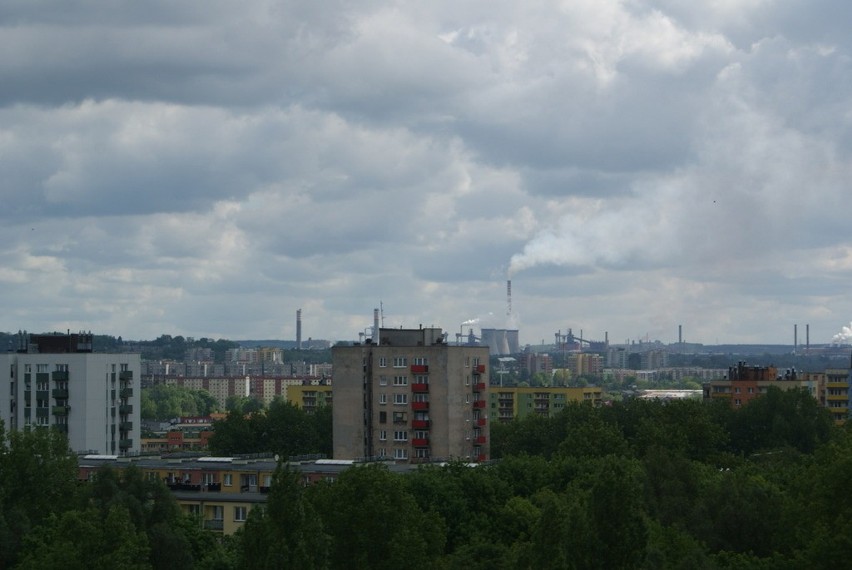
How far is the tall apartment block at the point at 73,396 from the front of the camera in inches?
5079

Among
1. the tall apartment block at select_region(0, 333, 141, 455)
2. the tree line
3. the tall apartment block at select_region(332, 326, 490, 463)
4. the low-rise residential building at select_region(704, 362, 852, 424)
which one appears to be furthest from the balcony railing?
the low-rise residential building at select_region(704, 362, 852, 424)

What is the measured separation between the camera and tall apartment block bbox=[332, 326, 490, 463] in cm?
11531

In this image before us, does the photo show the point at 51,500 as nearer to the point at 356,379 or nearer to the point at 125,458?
the point at 125,458

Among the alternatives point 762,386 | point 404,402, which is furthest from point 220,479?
point 762,386

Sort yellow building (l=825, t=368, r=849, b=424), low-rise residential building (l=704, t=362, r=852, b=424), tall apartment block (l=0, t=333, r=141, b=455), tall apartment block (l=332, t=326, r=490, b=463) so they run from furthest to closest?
low-rise residential building (l=704, t=362, r=852, b=424) < yellow building (l=825, t=368, r=849, b=424) < tall apartment block (l=0, t=333, r=141, b=455) < tall apartment block (l=332, t=326, r=490, b=463)

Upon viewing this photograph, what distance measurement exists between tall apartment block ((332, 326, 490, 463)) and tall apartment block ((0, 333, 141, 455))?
884 inches

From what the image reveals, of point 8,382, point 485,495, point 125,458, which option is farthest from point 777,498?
point 8,382

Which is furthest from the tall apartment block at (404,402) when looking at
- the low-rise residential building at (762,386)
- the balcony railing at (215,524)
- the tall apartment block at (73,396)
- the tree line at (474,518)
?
the low-rise residential building at (762,386)

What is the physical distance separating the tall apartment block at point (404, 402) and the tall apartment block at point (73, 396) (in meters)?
22.5

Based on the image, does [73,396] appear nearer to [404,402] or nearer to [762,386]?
[404,402]

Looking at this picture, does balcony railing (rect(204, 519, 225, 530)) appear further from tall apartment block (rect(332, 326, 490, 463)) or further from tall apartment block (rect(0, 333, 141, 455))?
tall apartment block (rect(0, 333, 141, 455))

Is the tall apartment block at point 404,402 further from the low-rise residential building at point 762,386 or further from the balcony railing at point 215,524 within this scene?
the low-rise residential building at point 762,386

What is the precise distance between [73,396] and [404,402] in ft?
94.7

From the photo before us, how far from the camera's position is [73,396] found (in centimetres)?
12938
